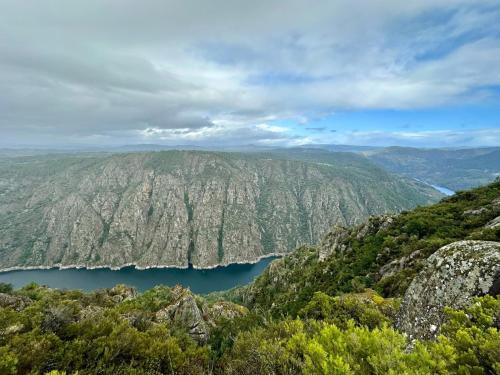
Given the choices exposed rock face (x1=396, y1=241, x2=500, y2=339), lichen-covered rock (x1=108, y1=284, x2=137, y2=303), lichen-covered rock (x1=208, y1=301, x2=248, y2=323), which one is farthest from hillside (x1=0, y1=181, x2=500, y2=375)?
lichen-covered rock (x1=108, y1=284, x2=137, y2=303)

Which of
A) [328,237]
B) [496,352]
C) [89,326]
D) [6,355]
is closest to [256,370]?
[496,352]

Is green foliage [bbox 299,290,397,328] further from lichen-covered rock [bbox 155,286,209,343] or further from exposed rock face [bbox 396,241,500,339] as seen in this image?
lichen-covered rock [bbox 155,286,209,343]

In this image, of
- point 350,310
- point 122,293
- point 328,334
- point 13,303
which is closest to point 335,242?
point 122,293

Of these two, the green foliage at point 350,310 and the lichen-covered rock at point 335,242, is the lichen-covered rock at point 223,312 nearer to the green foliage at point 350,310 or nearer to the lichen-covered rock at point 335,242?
the green foliage at point 350,310

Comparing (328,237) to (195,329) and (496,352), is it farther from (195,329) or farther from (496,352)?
(496,352)

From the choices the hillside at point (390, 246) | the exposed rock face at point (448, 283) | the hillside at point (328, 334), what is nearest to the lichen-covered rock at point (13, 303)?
the hillside at point (328, 334)
